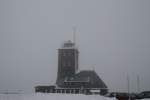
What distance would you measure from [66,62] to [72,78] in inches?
188

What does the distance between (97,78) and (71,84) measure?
583 cm

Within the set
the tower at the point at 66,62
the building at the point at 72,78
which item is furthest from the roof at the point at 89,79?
the tower at the point at 66,62

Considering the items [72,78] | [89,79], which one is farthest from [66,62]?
[89,79]

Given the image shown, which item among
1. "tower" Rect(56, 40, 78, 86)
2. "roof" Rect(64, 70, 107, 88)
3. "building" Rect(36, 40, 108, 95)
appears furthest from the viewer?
"tower" Rect(56, 40, 78, 86)

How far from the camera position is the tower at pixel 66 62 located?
51.7 metres

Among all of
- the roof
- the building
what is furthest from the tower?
the roof

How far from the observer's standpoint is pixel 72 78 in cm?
4966

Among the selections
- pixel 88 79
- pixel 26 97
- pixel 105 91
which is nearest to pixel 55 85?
pixel 88 79

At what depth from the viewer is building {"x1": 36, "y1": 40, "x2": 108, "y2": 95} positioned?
155 feet

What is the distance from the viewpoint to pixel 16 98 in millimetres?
15547

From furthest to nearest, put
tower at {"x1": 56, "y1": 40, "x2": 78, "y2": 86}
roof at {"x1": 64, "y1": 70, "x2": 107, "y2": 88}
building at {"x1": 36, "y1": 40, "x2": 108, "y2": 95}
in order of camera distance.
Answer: tower at {"x1": 56, "y1": 40, "x2": 78, "y2": 86}, roof at {"x1": 64, "y1": 70, "x2": 107, "y2": 88}, building at {"x1": 36, "y1": 40, "x2": 108, "y2": 95}

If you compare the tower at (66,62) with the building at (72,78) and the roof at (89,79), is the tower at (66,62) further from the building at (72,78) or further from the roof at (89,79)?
the roof at (89,79)

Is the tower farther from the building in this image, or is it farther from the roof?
the roof

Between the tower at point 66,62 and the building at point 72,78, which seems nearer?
the building at point 72,78
